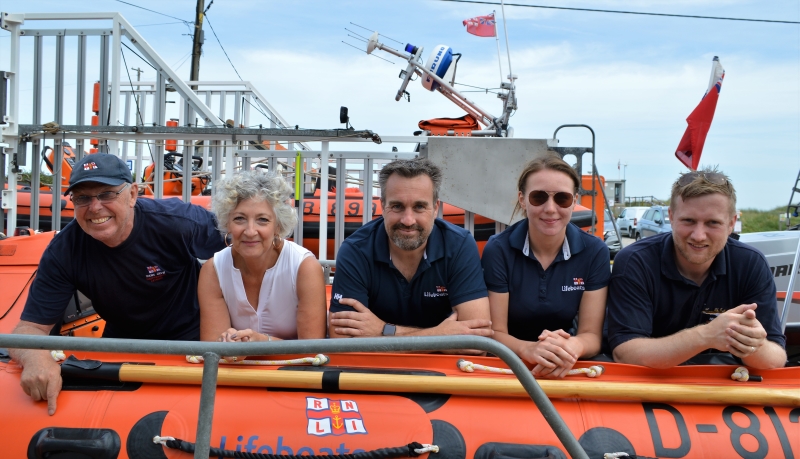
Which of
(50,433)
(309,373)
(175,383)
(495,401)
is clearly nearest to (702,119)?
(495,401)

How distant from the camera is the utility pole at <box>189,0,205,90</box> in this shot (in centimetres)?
1617

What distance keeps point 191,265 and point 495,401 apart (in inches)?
61.8

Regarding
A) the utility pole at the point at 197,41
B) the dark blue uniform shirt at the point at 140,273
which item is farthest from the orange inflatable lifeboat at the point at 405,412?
the utility pole at the point at 197,41

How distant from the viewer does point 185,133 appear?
16.7 ft

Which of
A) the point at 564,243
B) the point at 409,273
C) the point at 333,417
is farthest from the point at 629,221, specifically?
the point at 333,417

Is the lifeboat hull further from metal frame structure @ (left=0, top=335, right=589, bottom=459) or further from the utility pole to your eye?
the utility pole

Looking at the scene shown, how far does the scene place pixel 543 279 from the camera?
2.47m

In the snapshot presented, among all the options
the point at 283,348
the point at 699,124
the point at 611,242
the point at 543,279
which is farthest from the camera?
the point at 611,242

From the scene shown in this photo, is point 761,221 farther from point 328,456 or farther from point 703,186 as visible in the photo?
point 328,456

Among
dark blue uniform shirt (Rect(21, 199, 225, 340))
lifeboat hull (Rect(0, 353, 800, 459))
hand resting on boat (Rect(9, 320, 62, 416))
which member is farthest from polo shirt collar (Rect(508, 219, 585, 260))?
hand resting on boat (Rect(9, 320, 62, 416))

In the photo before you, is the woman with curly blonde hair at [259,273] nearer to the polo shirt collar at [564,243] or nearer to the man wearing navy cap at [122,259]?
the man wearing navy cap at [122,259]

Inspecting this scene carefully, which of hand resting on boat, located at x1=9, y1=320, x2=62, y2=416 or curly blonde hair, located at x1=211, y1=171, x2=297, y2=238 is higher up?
curly blonde hair, located at x1=211, y1=171, x2=297, y2=238

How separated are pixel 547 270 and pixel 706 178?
69 cm

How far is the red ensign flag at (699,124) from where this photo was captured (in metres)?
4.41
